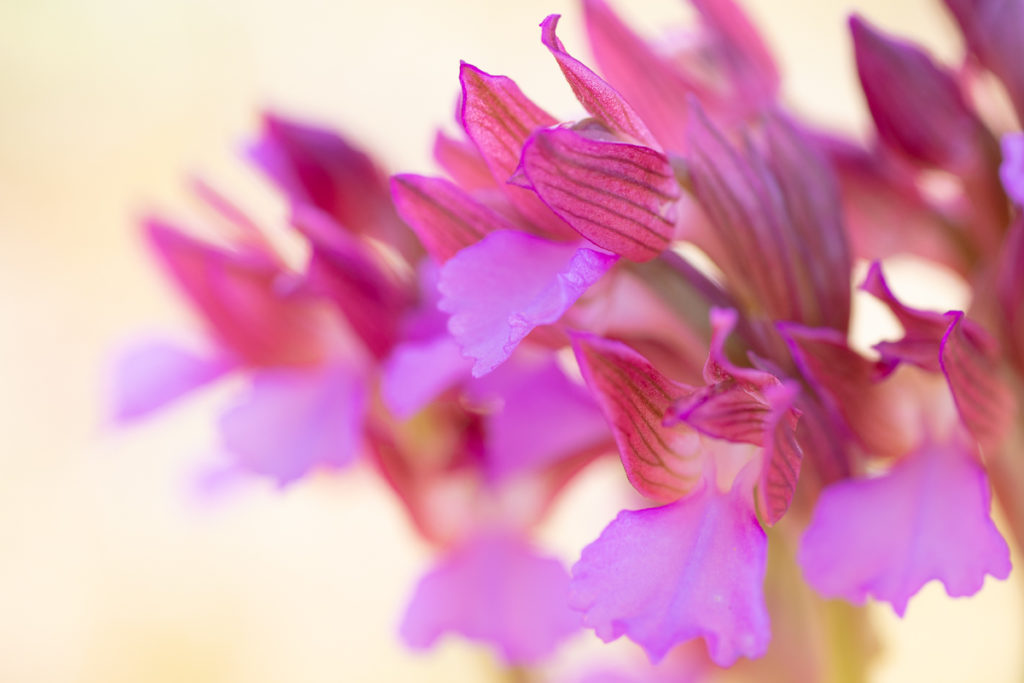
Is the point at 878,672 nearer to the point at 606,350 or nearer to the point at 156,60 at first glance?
the point at 606,350

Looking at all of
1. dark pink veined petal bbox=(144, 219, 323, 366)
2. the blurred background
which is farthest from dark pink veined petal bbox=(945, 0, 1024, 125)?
the blurred background

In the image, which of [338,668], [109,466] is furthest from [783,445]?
[109,466]

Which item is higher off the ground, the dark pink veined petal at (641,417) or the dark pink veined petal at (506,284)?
the dark pink veined petal at (506,284)

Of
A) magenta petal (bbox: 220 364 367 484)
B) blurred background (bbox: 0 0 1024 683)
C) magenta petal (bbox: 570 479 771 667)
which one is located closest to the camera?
magenta petal (bbox: 570 479 771 667)

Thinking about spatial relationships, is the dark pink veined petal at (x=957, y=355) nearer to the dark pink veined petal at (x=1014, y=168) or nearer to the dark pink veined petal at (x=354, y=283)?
the dark pink veined petal at (x=1014, y=168)

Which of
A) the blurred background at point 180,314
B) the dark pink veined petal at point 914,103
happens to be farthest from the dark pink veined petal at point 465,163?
the blurred background at point 180,314

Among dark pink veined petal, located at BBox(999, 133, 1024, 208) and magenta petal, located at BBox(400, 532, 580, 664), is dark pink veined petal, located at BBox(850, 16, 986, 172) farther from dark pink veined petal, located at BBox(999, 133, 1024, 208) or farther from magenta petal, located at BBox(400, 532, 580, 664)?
magenta petal, located at BBox(400, 532, 580, 664)

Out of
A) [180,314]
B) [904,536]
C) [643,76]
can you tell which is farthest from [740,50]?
[180,314]

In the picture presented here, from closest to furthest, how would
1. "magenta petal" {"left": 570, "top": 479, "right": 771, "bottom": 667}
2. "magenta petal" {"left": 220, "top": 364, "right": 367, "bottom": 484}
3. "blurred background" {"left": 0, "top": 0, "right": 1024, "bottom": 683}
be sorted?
"magenta petal" {"left": 570, "top": 479, "right": 771, "bottom": 667}
"magenta petal" {"left": 220, "top": 364, "right": 367, "bottom": 484}
"blurred background" {"left": 0, "top": 0, "right": 1024, "bottom": 683}
